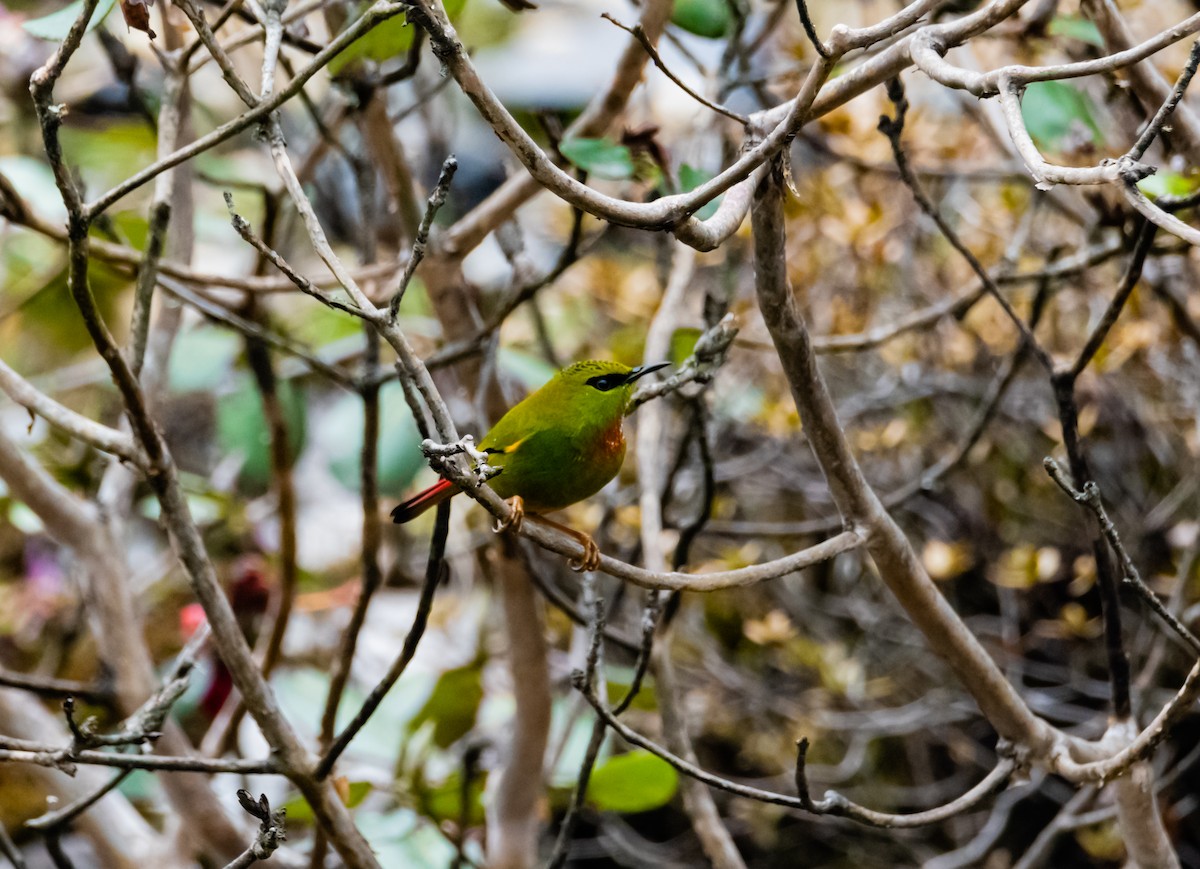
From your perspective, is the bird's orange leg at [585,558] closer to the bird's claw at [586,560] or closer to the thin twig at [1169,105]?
the bird's claw at [586,560]

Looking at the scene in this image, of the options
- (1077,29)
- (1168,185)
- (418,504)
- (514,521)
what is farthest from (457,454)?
(1077,29)

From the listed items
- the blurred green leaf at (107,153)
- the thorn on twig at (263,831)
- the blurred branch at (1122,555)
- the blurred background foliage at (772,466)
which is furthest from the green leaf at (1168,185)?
the blurred green leaf at (107,153)

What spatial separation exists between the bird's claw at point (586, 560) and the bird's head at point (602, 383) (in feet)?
0.61

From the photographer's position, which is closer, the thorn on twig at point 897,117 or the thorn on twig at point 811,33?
the thorn on twig at point 811,33

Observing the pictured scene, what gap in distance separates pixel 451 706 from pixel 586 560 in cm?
90

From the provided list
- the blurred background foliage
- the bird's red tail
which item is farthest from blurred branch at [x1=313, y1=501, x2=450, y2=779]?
the blurred background foliage

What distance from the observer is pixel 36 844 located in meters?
3.02

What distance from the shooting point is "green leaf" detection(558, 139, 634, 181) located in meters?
1.40

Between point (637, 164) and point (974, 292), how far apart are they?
71 centimetres

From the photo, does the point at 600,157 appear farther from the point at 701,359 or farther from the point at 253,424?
the point at 253,424

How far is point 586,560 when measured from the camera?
3.63ft

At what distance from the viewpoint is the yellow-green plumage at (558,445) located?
1.42 metres

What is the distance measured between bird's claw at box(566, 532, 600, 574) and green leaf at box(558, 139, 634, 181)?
19.0 inches

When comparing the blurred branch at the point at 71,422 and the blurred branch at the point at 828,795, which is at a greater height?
the blurred branch at the point at 71,422
